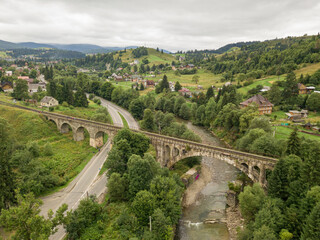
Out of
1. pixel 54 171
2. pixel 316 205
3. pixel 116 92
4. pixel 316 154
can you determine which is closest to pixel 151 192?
pixel 316 205

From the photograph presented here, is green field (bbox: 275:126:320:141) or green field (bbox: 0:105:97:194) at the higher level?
green field (bbox: 275:126:320:141)

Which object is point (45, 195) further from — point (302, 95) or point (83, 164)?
point (302, 95)

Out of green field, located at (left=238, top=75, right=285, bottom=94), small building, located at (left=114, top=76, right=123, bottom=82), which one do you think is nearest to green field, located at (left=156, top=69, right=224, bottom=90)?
green field, located at (left=238, top=75, right=285, bottom=94)

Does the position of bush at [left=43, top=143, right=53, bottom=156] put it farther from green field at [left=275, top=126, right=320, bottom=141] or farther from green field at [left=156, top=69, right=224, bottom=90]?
A: green field at [left=156, top=69, right=224, bottom=90]

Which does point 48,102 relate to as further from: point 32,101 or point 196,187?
point 196,187

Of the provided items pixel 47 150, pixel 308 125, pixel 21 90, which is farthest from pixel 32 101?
pixel 308 125

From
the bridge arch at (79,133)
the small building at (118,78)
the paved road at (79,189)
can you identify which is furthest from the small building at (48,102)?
the small building at (118,78)
